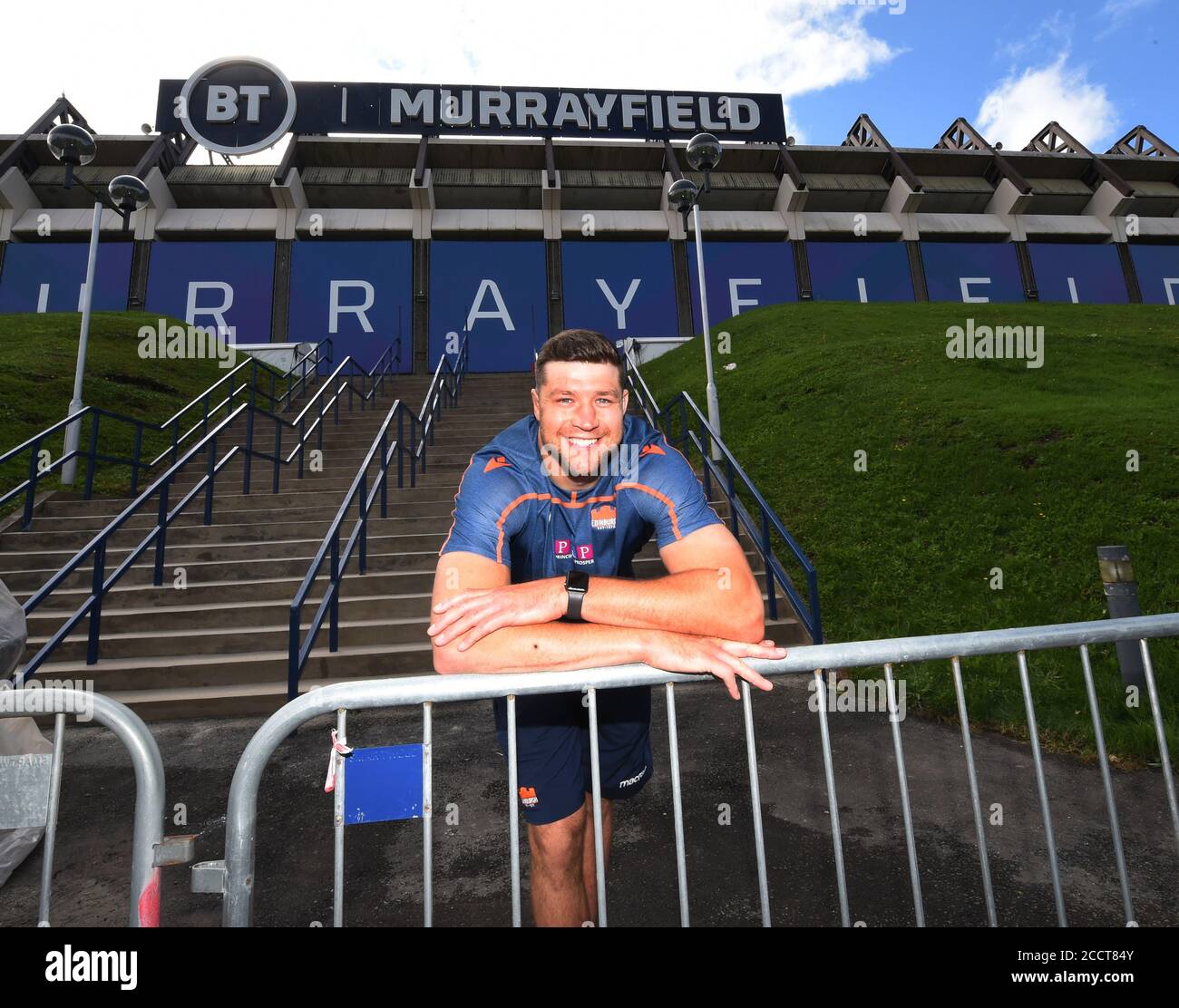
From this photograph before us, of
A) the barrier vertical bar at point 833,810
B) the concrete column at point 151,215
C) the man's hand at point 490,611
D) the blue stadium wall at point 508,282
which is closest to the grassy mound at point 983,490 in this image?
the barrier vertical bar at point 833,810

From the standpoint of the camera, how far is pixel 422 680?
1602 mm

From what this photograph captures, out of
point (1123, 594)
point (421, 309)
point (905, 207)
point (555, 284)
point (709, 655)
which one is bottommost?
point (709, 655)

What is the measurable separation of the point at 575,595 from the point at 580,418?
0.66m

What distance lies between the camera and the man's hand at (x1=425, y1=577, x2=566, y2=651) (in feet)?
5.82

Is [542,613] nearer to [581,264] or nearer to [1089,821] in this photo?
[1089,821]

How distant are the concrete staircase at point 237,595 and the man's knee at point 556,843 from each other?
3296 mm

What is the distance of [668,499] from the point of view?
85.0 inches

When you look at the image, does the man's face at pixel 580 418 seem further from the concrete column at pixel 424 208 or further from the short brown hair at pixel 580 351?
the concrete column at pixel 424 208

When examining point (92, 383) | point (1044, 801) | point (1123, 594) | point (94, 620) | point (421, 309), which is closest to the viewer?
point (1044, 801)

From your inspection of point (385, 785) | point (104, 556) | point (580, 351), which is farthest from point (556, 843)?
point (104, 556)

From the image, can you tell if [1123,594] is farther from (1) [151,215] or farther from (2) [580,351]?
(1) [151,215]

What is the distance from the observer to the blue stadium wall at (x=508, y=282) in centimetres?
1792
